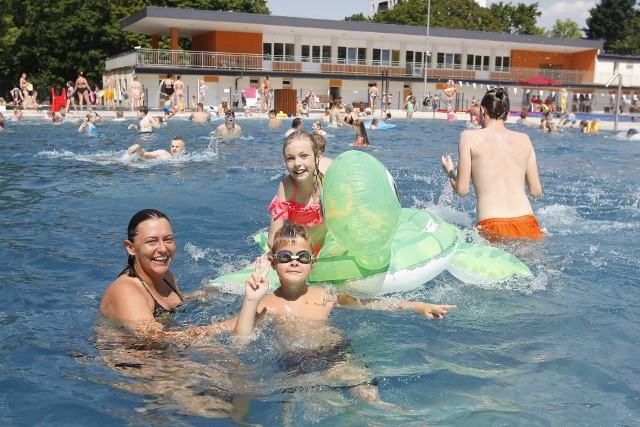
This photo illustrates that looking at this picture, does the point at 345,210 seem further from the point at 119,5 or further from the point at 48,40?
the point at 119,5

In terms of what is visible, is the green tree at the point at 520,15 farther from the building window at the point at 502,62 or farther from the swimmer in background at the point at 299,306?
the swimmer in background at the point at 299,306

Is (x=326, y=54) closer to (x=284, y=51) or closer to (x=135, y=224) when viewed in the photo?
(x=284, y=51)

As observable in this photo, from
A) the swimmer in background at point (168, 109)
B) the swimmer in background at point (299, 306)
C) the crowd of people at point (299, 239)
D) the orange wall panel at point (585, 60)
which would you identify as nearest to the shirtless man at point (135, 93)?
the swimmer in background at point (168, 109)

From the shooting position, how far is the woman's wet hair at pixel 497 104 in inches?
212

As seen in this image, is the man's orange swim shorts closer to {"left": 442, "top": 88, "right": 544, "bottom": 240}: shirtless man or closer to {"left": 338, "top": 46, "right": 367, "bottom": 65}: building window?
{"left": 442, "top": 88, "right": 544, "bottom": 240}: shirtless man

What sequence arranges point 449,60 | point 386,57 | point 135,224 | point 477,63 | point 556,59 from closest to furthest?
point 135,224, point 386,57, point 449,60, point 477,63, point 556,59

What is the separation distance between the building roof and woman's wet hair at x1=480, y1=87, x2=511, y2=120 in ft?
101

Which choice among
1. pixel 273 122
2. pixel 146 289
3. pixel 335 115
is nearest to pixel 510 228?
pixel 146 289

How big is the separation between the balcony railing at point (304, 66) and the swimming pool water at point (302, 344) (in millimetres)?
26484

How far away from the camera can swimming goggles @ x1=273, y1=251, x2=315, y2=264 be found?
3.52 m

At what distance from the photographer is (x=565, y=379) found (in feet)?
11.3

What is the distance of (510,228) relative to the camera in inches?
215

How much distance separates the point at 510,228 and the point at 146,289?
10.4ft

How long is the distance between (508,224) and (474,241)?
0.32 m
